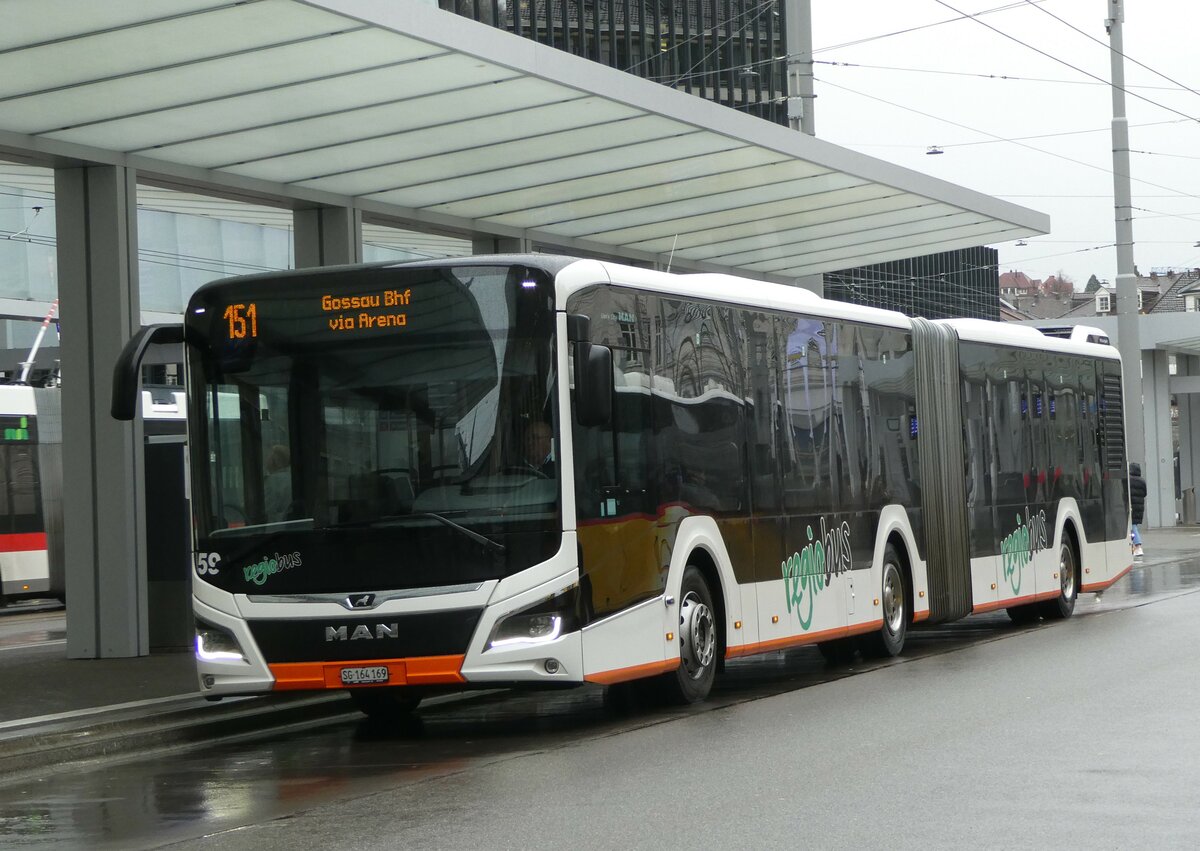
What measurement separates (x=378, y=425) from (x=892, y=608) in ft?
22.0

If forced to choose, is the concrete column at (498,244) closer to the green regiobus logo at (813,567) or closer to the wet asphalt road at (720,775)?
the green regiobus logo at (813,567)

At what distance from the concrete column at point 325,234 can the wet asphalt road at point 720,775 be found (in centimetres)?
616

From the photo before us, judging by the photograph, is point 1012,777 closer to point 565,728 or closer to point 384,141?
point 565,728

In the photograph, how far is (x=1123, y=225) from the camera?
96.6 feet

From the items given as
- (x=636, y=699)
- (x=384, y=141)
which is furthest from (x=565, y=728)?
(x=384, y=141)

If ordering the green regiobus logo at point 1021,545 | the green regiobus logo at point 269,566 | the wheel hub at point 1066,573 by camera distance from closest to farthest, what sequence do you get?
the green regiobus logo at point 269,566 < the green regiobus logo at point 1021,545 < the wheel hub at point 1066,573

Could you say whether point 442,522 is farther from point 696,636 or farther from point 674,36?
point 674,36

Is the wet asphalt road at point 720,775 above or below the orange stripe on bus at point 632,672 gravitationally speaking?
below

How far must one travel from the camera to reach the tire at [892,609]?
53.2 ft

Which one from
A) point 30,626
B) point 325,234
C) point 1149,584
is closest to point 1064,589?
point 1149,584

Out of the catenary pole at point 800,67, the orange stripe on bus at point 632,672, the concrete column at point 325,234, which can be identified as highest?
the catenary pole at point 800,67

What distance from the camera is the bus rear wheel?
20453mm

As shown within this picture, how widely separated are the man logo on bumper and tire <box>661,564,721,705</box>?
2201 millimetres

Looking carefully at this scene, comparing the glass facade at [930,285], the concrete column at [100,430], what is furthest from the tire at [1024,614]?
the glass facade at [930,285]
